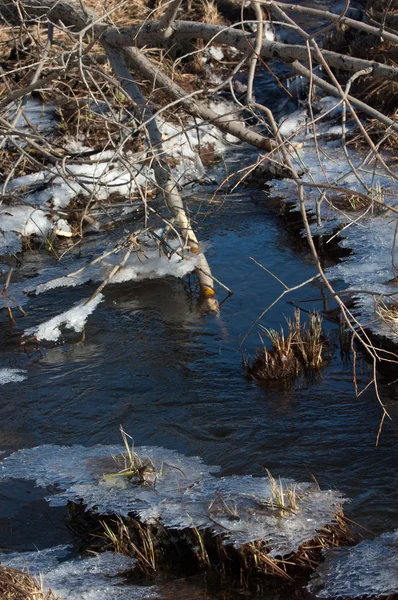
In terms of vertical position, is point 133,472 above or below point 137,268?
below

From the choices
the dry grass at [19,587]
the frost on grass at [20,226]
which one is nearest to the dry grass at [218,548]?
the dry grass at [19,587]

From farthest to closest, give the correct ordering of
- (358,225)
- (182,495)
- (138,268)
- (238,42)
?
(138,268)
(358,225)
(238,42)
(182,495)

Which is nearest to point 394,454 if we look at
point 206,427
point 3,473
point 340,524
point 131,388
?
point 340,524

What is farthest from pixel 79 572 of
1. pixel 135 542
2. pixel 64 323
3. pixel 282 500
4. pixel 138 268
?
pixel 138 268

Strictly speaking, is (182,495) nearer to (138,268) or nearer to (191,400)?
(191,400)

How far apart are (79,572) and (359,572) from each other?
149 centimetres

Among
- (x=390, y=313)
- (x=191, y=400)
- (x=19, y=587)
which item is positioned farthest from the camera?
(x=390, y=313)

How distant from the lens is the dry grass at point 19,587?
330 cm

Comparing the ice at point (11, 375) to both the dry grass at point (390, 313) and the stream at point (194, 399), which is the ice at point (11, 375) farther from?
the dry grass at point (390, 313)

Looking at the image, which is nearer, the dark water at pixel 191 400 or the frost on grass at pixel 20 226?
the dark water at pixel 191 400

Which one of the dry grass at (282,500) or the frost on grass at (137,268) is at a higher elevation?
the frost on grass at (137,268)

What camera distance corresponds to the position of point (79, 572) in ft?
13.1

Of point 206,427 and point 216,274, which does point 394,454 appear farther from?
point 216,274

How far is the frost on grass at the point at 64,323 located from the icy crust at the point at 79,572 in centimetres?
294
